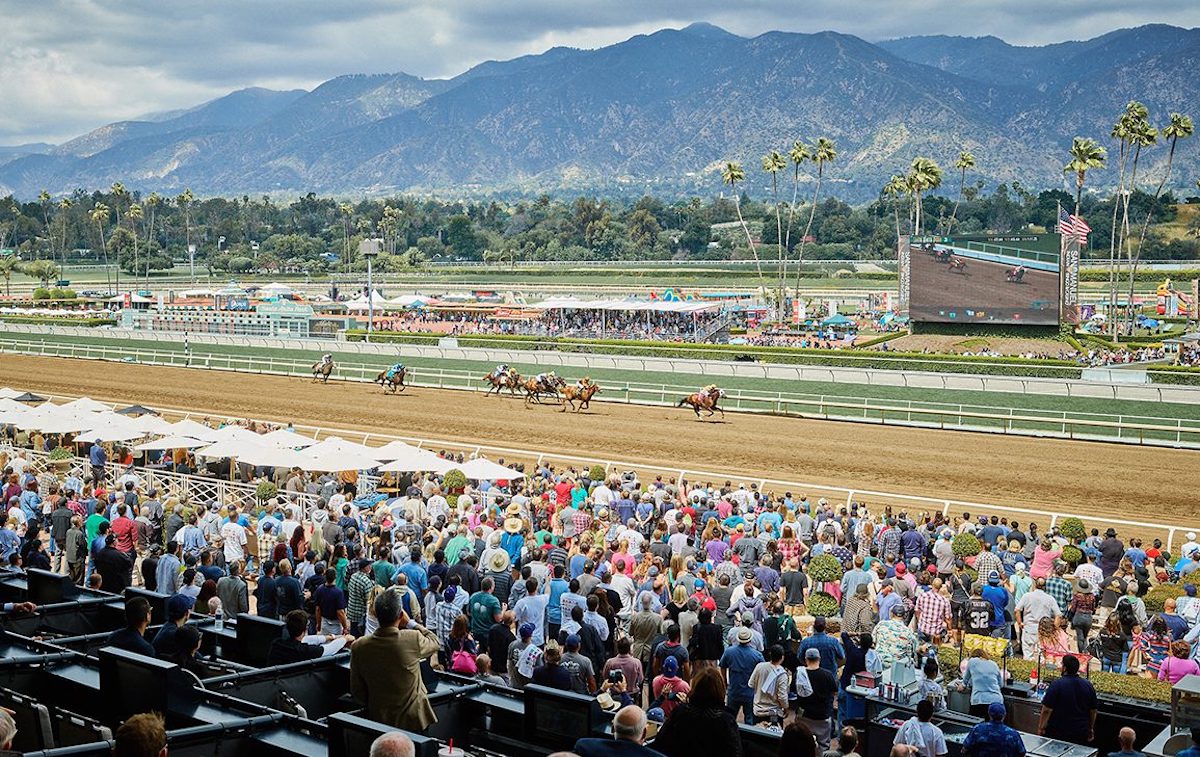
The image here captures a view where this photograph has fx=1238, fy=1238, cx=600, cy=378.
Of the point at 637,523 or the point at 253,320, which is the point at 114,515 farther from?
the point at 253,320

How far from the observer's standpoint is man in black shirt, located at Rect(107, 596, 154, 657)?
5.86 meters

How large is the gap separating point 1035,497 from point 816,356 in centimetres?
2181

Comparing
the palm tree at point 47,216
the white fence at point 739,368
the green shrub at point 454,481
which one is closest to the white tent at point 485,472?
the green shrub at point 454,481

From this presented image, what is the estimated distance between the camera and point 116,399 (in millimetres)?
34156

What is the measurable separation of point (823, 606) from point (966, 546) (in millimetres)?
4356

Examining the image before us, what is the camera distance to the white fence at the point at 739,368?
108 feet

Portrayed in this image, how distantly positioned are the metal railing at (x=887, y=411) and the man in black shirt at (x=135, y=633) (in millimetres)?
23962

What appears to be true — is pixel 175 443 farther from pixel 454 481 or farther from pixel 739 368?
pixel 739 368

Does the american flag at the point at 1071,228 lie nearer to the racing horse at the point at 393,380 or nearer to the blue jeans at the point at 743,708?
the racing horse at the point at 393,380

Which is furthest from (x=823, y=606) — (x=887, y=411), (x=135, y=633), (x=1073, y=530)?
(x=887, y=411)

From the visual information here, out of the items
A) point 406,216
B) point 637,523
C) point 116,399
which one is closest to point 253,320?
point 116,399

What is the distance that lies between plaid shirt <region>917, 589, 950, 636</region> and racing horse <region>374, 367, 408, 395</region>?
26.4 m

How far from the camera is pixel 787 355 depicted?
43656mm

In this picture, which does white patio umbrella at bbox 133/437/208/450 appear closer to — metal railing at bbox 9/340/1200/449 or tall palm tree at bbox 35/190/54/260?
metal railing at bbox 9/340/1200/449
